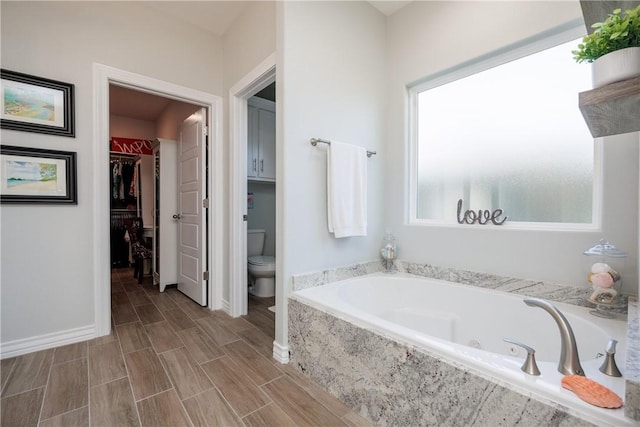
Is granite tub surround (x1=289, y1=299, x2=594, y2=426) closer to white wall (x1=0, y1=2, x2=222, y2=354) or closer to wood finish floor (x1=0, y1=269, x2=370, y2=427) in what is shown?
wood finish floor (x1=0, y1=269, x2=370, y2=427)

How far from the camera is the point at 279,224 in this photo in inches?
73.5

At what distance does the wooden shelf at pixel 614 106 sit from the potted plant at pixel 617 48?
3 centimetres

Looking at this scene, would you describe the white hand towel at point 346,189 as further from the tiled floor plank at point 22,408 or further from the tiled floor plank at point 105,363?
the tiled floor plank at point 22,408

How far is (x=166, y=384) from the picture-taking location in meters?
1.57

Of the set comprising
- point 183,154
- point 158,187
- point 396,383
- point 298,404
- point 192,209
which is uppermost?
point 183,154

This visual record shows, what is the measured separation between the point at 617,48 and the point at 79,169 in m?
2.96

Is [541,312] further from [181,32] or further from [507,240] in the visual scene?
[181,32]

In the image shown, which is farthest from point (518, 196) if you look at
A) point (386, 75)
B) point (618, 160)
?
point (386, 75)

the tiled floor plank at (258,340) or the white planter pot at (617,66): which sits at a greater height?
the white planter pot at (617,66)

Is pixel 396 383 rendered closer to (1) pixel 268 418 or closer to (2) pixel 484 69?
(1) pixel 268 418

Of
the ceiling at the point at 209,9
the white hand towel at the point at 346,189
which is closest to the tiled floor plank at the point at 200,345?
the white hand towel at the point at 346,189

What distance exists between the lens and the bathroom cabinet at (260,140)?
327cm

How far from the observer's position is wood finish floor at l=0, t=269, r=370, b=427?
1.32 m

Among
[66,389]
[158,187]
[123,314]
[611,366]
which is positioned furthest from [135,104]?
[611,366]
